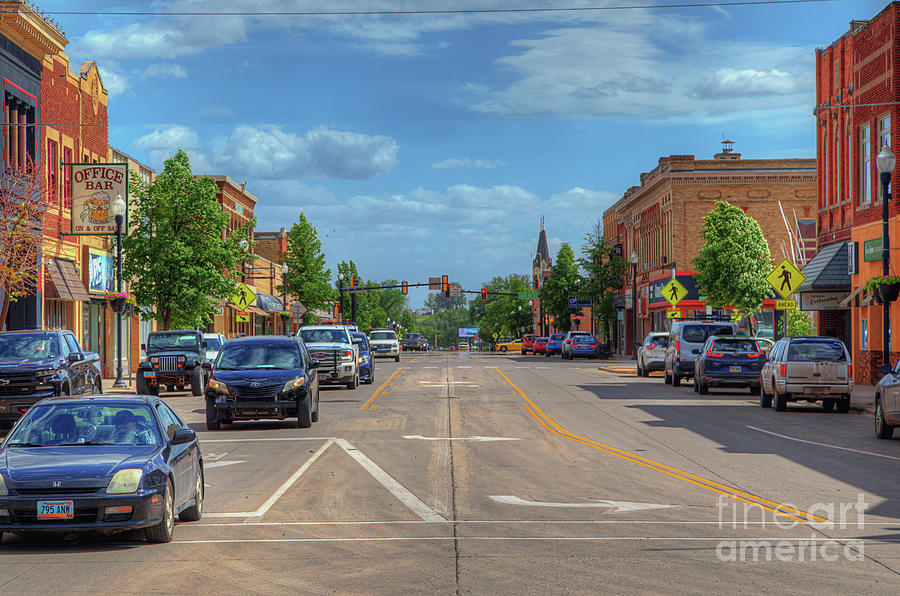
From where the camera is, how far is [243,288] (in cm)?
4366

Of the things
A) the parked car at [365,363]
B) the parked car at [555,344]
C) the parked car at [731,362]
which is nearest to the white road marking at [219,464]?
the parked car at [731,362]

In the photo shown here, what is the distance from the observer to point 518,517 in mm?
11031

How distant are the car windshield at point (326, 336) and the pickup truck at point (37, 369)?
12.3 meters

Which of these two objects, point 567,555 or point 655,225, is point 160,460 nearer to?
point 567,555

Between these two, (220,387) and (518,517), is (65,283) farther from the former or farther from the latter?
(518,517)

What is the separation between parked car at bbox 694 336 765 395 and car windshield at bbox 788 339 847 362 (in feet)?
19.1

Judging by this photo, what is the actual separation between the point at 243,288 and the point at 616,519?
1350 inches

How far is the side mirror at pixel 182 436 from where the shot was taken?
10401mm

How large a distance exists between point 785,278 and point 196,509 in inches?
959

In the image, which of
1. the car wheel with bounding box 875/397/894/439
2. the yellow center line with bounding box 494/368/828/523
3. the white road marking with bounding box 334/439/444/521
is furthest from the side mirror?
the car wheel with bounding box 875/397/894/439

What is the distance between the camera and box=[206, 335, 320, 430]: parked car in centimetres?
2080

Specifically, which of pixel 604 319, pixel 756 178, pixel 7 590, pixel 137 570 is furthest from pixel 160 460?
pixel 604 319

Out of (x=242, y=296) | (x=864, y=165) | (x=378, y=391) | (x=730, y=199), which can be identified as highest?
(x=730, y=199)

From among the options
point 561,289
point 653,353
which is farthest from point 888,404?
point 561,289
